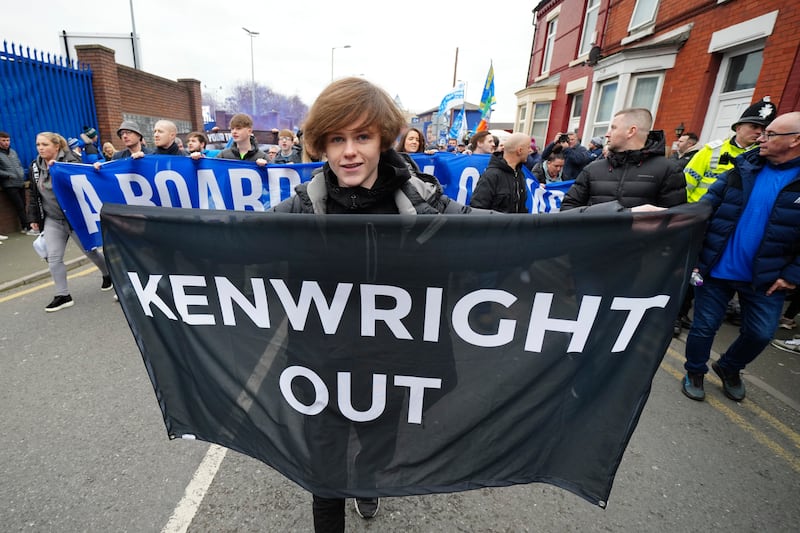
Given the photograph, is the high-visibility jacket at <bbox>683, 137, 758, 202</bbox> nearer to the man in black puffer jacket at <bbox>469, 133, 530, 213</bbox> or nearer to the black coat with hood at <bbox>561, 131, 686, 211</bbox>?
the black coat with hood at <bbox>561, 131, 686, 211</bbox>

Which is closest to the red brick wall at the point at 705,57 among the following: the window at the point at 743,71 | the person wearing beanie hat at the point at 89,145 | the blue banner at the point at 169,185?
the window at the point at 743,71

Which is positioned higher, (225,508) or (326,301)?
(326,301)

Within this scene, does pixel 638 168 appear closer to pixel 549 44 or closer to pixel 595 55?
pixel 595 55

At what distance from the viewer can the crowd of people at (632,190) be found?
4.58 ft

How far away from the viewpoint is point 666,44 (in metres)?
8.73

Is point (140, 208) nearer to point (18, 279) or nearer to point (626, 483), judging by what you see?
point (626, 483)

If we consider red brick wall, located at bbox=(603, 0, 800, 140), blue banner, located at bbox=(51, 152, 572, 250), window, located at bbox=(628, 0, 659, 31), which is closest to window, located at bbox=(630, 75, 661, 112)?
red brick wall, located at bbox=(603, 0, 800, 140)

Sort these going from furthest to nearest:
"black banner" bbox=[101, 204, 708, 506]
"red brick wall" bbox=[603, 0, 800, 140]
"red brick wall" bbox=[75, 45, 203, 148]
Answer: "red brick wall" bbox=[75, 45, 203, 148] < "red brick wall" bbox=[603, 0, 800, 140] < "black banner" bbox=[101, 204, 708, 506]

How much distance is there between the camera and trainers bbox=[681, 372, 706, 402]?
3141mm

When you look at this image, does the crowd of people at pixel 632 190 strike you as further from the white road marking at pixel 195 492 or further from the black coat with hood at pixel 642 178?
the white road marking at pixel 195 492

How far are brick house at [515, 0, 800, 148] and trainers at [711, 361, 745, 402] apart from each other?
522 cm

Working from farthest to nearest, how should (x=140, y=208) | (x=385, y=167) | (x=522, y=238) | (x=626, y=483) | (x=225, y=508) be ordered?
(x=626, y=483) → (x=225, y=508) → (x=385, y=167) → (x=140, y=208) → (x=522, y=238)

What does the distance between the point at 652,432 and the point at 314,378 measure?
2.50 metres

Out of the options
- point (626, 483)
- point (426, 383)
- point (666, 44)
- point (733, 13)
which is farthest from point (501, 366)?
point (666, 44)
